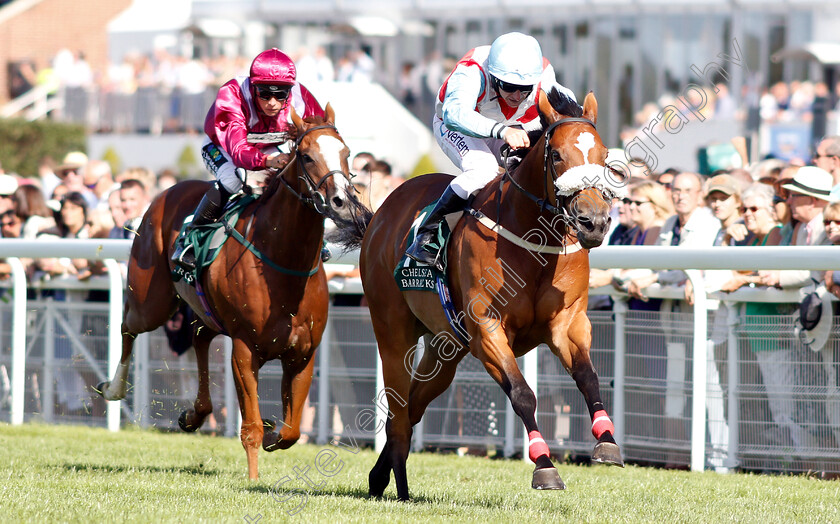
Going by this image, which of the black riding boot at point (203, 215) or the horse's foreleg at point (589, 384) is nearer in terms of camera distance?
the horse's foreleg at point (589, 384)

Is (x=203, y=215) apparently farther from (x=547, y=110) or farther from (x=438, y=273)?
(x=547, y=110)

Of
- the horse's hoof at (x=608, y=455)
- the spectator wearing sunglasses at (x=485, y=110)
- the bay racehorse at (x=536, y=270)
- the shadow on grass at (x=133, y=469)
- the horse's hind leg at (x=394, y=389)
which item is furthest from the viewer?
the shadow on grass at (x=133, y=469)

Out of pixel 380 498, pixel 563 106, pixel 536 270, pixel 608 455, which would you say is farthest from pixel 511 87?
pixel 380 498

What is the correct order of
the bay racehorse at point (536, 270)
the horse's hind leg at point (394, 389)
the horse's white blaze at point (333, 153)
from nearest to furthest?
1. the bay racehorse at point (536, 270)
2. the horse's hind leg at point (394, 389)
3. the horse's white blaze at point (333, 153)

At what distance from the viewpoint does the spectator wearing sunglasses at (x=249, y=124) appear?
6309mm

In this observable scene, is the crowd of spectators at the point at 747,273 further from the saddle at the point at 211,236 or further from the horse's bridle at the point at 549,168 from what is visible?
the saddle at the point at 211,236

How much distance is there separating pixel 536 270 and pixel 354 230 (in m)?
1.72

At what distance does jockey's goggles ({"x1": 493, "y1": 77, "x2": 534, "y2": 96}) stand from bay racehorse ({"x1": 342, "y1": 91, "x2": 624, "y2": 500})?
271 millimetres

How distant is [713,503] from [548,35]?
18174mm

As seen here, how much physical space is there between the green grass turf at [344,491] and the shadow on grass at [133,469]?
0.01 m

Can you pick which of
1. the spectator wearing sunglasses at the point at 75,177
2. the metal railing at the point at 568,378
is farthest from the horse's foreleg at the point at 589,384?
the spectator wearing sunglasses at the point at 75,177

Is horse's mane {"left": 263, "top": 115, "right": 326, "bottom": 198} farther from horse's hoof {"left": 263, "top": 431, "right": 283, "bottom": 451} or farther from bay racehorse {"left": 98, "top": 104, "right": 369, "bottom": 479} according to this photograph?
horse's hoof {"left": 263, "top": 431, "right": 283, "bottom": 451}

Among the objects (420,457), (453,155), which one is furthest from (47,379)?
(453,155)

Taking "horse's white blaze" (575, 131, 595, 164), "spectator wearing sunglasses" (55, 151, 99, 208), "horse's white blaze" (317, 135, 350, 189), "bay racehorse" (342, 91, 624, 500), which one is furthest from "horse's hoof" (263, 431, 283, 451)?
"spectator wearing sunglasses" (55, 151, 99, 208)
